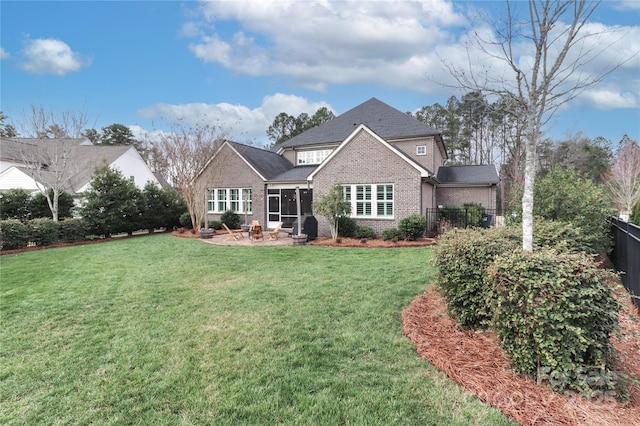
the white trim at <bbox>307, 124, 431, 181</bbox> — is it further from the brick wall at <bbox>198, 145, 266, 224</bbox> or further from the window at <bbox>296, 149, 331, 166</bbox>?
the window at <bbox>296, 149, 331, 166</bbox>

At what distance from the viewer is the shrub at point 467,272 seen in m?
3.90

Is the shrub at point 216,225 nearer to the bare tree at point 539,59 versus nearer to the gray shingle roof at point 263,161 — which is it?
the gray shingle roof at point 263,161

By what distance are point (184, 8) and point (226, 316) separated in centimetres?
1128

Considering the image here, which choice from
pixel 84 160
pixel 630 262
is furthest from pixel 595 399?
pixel 84 160

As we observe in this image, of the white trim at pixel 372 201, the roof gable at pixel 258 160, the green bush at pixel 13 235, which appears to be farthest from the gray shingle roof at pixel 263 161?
the green bush at pixel 13 235

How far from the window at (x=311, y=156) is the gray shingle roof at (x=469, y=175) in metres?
8.26

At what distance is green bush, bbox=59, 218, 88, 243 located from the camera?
1410 centimetres

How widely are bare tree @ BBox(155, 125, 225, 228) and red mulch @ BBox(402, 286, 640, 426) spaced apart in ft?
50.4

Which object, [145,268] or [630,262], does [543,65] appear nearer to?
[630,262]

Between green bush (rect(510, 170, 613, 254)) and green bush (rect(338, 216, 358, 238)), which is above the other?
green bush (rect(510, 170, 613, 254))

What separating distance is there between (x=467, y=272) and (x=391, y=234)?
9466mm

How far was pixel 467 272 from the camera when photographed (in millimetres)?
3990

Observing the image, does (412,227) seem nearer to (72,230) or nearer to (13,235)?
(72,230)

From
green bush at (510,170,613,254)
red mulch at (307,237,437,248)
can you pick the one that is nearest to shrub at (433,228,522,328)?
green bush at (510,170,613,254)
